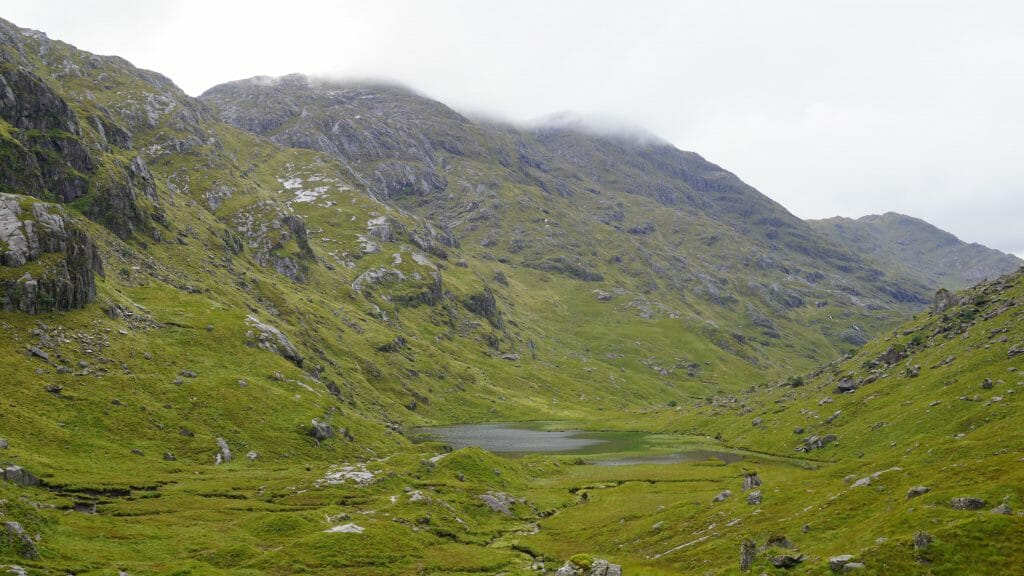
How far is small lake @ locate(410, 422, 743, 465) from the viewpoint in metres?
139

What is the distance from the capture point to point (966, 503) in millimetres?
39438

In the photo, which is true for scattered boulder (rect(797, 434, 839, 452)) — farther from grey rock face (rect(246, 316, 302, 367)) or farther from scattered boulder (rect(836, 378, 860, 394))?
grey rock face (rect(246, 316, 302, 367))

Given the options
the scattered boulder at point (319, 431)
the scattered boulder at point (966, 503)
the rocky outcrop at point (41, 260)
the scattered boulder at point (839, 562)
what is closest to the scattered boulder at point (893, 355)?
the scattered boulder at point (966, 503)

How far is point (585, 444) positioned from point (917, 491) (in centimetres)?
13048

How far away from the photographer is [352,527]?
5922 cm

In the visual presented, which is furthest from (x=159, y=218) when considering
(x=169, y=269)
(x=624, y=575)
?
(x=624, y=575)

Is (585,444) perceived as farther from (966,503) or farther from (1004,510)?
(1004,510)

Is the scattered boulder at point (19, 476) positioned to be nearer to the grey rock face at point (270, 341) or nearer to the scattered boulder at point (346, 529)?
the scattered boulder at point (346, 529)

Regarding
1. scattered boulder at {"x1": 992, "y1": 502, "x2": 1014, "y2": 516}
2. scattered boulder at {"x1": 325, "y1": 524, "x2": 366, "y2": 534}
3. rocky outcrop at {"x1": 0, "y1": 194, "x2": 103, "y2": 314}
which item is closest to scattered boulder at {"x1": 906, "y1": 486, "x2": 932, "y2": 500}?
scattered boulder at {"x1": 992, "y1": 502, "x2": 1014, "y2": 516}

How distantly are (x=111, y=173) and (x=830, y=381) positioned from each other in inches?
8412

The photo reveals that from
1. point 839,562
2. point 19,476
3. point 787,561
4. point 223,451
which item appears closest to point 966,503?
point 839,562

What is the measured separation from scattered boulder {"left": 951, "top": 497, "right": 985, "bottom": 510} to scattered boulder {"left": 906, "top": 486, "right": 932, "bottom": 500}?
461cm

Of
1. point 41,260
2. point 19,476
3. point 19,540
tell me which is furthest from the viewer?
point 41,260

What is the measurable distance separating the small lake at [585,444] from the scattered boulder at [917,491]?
3428 inches
